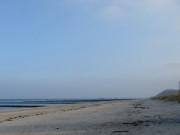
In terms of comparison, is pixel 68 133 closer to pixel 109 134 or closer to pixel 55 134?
pixel 55 134

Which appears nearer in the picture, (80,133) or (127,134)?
(127,134)

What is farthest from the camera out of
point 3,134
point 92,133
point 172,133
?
point 3,134

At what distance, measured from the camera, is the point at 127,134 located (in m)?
9.70

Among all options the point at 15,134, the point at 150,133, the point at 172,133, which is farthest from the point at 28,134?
the point at 172,133

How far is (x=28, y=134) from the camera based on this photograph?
10758 millimetres

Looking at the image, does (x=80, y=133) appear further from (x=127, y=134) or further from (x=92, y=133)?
(x=127, y=134)

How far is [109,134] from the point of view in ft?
32.3

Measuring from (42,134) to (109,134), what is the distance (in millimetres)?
2746

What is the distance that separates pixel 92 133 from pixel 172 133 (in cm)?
302

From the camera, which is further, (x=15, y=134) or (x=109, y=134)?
(x=15, y=134)

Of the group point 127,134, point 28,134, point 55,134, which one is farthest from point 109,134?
point 28,134

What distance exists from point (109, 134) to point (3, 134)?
4.55m

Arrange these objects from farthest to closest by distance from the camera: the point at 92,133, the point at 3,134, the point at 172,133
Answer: the point at 3,134 → the point at 92,133 → the point at 172,133

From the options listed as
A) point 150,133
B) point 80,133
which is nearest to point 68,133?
point 80,133
